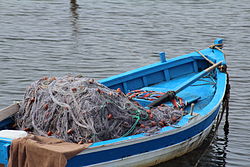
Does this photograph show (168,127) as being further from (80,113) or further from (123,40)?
(123,40)

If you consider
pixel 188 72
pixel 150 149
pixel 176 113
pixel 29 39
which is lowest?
pixel 150 149

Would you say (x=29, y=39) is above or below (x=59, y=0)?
below

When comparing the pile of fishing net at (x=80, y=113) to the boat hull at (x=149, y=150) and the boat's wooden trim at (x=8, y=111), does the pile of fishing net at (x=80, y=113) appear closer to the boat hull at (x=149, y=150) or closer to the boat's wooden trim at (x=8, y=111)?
the boat's wooden trim at (x=8, y=111)

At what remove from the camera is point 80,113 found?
8.23 metres

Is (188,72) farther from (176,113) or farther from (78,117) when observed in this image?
(78,117)

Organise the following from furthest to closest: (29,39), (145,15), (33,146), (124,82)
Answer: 1. (145,15)
2. (29,39)
3. (124,82)
4. (33,146)

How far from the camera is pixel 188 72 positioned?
13156 mm

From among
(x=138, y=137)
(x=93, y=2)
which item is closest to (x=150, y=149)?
(x=138, y=137)

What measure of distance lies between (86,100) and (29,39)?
457 inches

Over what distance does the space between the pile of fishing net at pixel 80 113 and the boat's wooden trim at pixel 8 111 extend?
4.2 inches

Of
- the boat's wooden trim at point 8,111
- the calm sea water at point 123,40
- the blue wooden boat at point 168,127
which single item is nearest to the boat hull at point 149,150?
the blue wooden boat at point 168,127

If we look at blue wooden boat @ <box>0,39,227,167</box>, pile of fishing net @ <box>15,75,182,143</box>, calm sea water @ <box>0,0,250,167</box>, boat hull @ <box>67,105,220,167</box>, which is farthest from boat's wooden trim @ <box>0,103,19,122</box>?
calm sea water @ <box>0,0,250,167</box>

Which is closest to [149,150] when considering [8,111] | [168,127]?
[168,127]

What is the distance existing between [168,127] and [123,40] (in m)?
11.3
